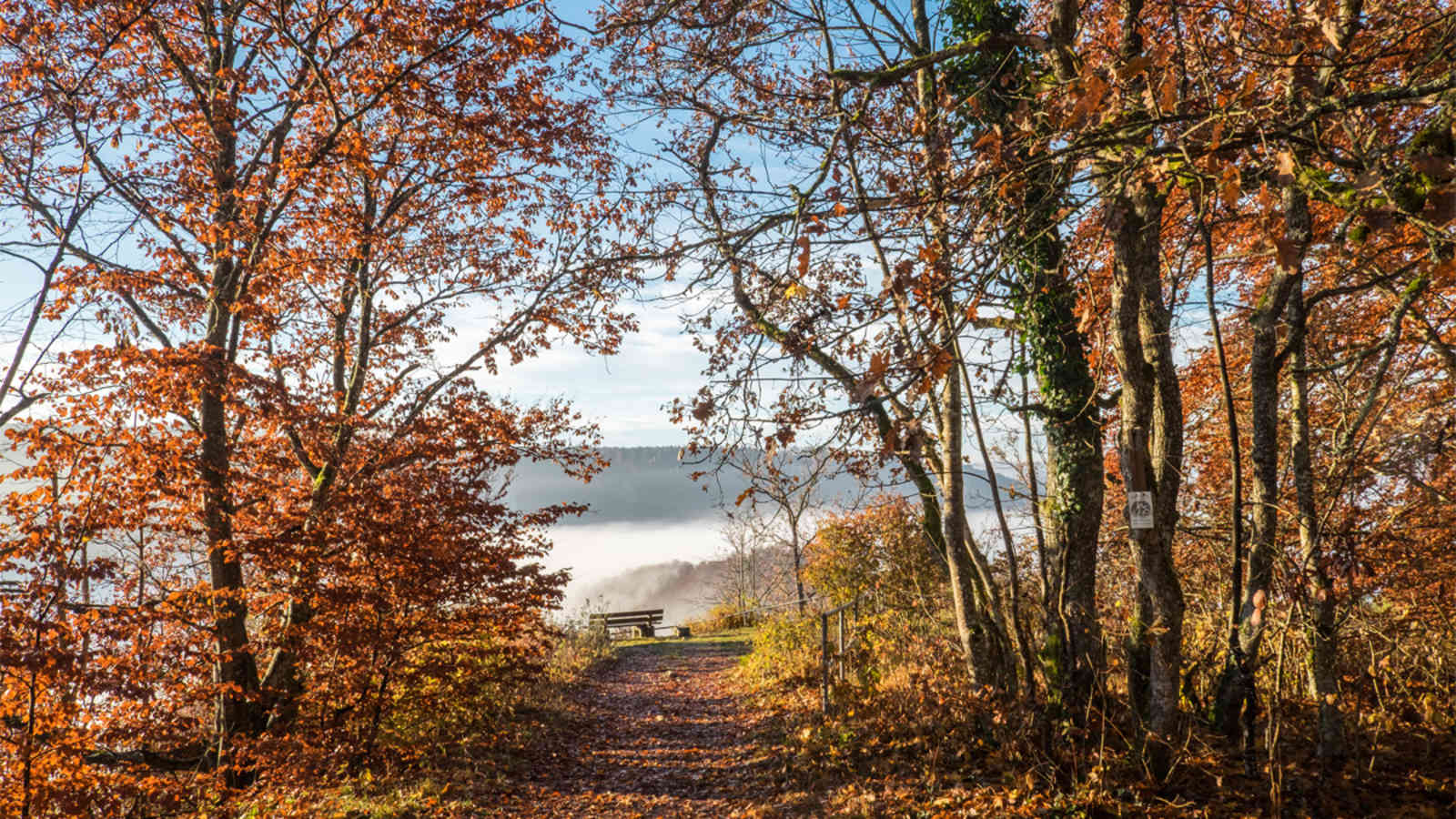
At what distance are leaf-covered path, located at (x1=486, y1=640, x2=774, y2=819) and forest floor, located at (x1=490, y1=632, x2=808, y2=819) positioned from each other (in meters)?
0.01

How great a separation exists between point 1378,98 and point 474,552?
785cm

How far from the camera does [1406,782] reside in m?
4.56

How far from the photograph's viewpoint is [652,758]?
8.33 meters

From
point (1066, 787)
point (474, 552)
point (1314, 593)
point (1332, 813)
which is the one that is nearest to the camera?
point (1332, 813)

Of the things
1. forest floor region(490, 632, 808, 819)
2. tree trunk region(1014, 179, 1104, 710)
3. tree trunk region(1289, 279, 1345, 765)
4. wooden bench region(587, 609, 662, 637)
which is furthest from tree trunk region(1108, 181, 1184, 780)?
wooden bench region(587, 609, 662, 637)

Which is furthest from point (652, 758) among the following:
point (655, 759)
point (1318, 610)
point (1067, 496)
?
point (1318, 610)

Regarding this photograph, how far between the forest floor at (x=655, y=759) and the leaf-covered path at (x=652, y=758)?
12mm

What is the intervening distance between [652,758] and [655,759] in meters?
0.06

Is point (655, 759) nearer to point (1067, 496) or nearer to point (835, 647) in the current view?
point (835, 647)

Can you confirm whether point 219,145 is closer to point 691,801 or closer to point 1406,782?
point 691,801

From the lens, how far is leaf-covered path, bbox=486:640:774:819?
668cm

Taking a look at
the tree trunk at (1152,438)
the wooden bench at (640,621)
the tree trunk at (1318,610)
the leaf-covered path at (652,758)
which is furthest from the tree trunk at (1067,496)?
the wooden bench at (640,621)

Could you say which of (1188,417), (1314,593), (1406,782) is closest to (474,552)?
(1314,593)

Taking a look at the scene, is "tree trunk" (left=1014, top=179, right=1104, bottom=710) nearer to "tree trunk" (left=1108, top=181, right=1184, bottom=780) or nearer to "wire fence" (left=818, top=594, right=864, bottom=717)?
"tree trunk" (left=1108, top=181, right=1184, bottom=780)
